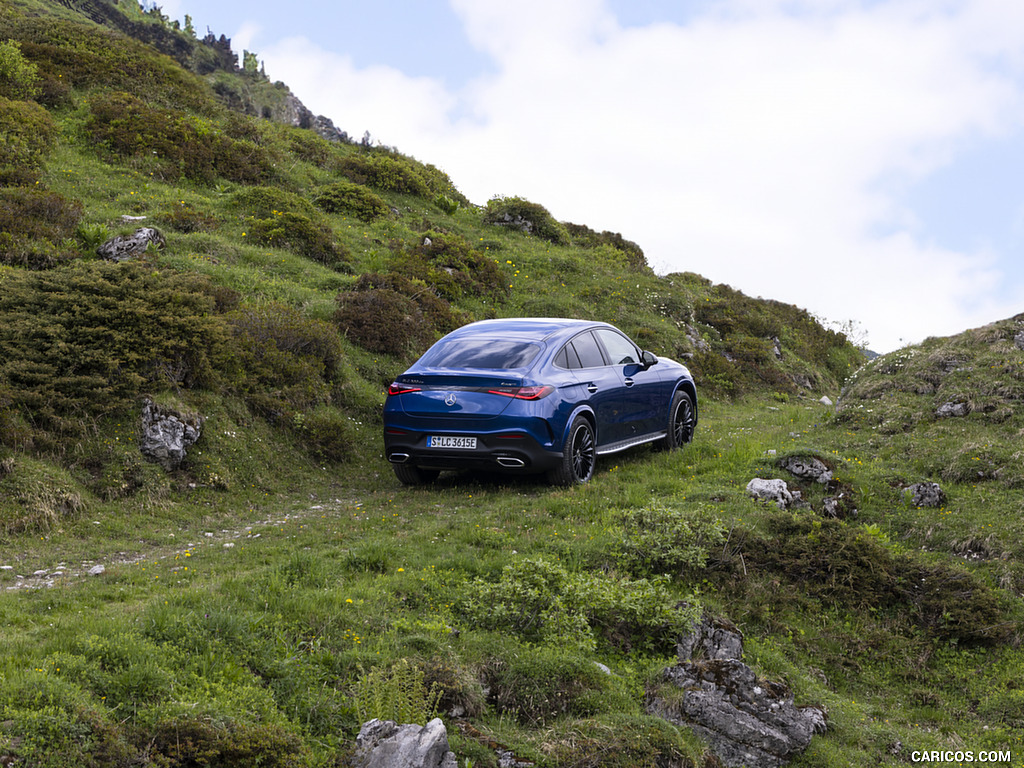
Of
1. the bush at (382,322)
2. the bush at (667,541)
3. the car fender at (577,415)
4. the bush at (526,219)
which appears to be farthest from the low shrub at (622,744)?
the bush at (526,219)

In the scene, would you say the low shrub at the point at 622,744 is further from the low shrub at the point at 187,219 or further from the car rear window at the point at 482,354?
the low shrub at the point at 187,219

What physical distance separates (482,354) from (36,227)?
7.37 m

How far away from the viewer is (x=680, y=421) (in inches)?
457

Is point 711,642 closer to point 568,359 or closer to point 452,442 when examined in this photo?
point 452,442

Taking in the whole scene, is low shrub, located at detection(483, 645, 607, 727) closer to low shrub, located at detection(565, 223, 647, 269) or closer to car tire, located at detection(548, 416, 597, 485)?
car tire, located at detection(548, 416, 597, 485)

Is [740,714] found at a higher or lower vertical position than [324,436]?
lower

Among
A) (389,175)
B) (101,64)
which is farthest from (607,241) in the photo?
(101,64)

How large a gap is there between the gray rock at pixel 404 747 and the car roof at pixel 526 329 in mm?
6182

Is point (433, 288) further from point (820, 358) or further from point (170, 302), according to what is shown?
point (820, 358)

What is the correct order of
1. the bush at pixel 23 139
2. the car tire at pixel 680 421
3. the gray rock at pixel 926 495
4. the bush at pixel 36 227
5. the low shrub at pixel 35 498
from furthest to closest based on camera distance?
1. the bush at pixel 23 139
2. the car tire at pixel 680 421
3. the bush at pixel 36 227
4. the gray rock at pixel 926 495
5. the low shrub at pixel 35 498

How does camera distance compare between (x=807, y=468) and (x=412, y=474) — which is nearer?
(x=807, y=468)

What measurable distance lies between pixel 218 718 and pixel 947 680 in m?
4.87

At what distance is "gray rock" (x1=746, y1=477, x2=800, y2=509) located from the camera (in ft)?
26.1

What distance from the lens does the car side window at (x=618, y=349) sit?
10.5 meters
